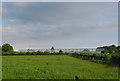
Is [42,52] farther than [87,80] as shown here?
Yes

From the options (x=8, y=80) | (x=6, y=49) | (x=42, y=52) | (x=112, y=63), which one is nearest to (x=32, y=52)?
(x=42, y=52)

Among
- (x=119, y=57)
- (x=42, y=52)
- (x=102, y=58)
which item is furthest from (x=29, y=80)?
(x=42, y=52)

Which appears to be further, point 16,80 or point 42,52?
point 42,52

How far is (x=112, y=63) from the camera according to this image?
36.9ft

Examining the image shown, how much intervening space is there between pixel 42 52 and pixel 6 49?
18938 millimetres

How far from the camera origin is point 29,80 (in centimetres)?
507

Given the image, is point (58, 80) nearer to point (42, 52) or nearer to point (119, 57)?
point (119, 57)

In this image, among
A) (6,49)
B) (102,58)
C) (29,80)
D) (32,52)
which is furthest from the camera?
(6,49)

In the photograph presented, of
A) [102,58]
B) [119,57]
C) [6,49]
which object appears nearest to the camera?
[119,57]

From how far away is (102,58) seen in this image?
15.0 m

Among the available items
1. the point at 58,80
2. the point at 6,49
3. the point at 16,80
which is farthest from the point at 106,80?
the point at 6,49

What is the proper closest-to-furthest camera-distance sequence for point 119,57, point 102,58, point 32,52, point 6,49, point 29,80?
1. point 29,80
2. point 119,57
3. point 102,58
4. point 32,52
5. point 6,49

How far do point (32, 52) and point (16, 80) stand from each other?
38346mm

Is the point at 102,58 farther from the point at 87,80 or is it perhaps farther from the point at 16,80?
the point at 16,80
